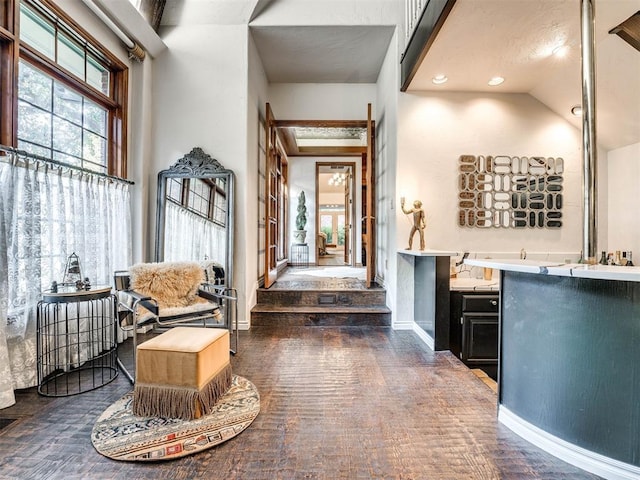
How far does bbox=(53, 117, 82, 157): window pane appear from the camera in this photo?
8.95 ft

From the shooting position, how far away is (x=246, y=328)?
3.74 metres

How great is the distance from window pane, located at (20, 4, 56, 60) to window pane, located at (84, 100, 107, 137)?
0.52 metres

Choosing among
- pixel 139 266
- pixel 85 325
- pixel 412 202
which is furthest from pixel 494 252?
pixel 85 325

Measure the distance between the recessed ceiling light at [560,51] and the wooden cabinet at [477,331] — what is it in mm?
2193

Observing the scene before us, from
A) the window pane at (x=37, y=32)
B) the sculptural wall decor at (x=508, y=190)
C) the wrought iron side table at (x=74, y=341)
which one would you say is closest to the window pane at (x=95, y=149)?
the window pane at (x=37, y=32)

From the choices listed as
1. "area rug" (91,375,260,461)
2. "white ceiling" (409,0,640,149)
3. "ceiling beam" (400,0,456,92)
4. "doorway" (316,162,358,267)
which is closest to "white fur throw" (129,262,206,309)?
"area rug" (91,375,260,461)

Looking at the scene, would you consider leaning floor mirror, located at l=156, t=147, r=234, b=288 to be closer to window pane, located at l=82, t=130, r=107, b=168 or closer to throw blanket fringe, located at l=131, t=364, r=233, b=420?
window pane, located at l=82, t=130, r=107, b=168

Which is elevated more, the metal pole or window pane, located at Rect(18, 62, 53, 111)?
window pane, located at Rect(18, 62, 53, 111)

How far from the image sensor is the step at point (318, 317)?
385 cm

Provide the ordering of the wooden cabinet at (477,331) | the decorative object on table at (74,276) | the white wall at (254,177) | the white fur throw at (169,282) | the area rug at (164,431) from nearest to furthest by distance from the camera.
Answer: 1. the area rug at (164,431)
2. the decorative object on table at (74,276)
3. the white fur throw at (169,282)
4. the wooden cabinet at (477,331)
5. the white wall at (254,177)

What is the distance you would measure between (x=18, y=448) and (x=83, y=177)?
6.53 ft

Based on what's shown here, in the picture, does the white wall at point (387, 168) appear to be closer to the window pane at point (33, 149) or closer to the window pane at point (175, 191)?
the window pane at point (175, 191)

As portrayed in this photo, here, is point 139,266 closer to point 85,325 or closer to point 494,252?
point 85,325

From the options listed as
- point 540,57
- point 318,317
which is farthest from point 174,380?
point 540,57
